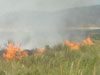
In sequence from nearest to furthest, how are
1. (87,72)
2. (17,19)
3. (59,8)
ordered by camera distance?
1. (87,72)
2. (59,8)
3. (17,19)

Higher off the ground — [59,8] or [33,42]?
[59,8]

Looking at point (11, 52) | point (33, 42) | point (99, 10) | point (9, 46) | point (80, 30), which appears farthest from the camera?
point (99, 10)

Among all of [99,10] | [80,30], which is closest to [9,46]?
[80,30]

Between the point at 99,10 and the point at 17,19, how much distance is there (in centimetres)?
1602

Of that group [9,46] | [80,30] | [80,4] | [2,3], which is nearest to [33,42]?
[2,3]

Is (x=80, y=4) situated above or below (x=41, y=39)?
above

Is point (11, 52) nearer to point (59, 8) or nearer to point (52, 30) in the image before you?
point (59, 8)

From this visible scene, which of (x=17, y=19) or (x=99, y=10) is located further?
(x=99, y=10)

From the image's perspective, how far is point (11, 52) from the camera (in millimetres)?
10586

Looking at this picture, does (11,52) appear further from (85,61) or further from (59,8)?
(59,8)

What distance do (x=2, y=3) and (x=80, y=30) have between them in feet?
29.9

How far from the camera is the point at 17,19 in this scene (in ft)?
70.0

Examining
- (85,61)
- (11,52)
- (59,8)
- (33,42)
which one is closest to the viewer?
(85,61)

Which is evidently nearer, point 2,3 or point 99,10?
point 2,3
